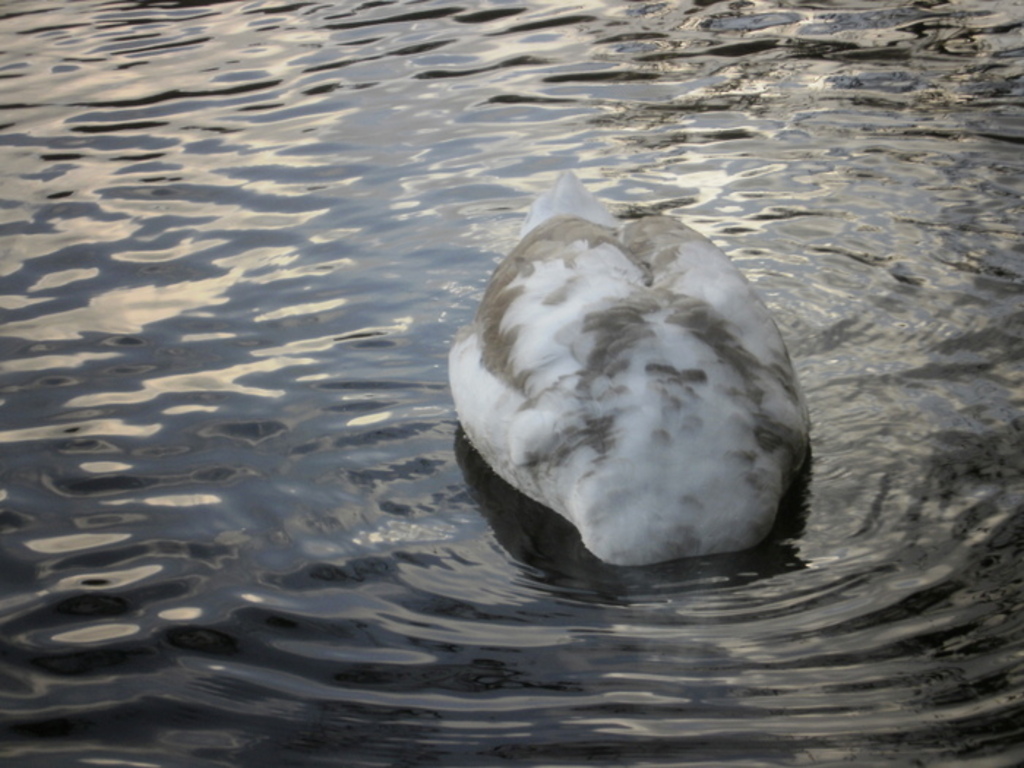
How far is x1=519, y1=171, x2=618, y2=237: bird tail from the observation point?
5809 millimetres

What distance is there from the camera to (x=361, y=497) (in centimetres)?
483

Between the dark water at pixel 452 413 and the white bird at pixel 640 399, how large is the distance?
0.19 meters

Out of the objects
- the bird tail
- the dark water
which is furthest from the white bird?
the bird tail

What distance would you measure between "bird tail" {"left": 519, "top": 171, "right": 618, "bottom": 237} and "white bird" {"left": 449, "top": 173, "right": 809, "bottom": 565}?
0.71m

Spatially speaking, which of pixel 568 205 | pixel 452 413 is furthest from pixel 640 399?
pixel 568 205

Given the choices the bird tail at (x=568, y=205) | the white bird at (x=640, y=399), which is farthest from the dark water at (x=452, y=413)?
the bird tail at (x=568, y=205)

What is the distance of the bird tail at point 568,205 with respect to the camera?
5.81 meters

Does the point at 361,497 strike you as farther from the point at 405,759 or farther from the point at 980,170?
the point at 980,170

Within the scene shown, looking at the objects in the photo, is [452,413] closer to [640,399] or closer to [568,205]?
[568,205]

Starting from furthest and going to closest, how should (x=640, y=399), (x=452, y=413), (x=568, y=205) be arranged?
(x=568, y=205) < (x=452, y=413) < (x=640, y=399)

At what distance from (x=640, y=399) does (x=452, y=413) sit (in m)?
1.41

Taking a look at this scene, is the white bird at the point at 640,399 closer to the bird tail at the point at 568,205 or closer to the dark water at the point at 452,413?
the dark water at the point at 452,413

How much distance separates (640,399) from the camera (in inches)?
167

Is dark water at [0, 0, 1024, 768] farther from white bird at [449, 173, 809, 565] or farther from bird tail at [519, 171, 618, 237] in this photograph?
bird tail at [519, 171, 618, 237]
